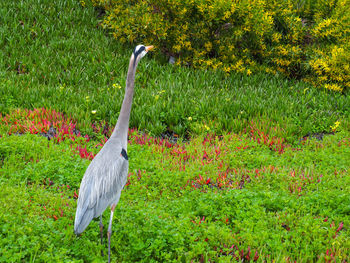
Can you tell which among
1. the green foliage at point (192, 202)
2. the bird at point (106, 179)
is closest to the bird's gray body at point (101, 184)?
the bird at point (106, 179)

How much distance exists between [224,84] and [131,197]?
5.93 m

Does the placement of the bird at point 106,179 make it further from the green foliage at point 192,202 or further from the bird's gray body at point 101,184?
the green foliage at point 192,202

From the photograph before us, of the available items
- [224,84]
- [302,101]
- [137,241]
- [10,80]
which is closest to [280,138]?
[302,101]

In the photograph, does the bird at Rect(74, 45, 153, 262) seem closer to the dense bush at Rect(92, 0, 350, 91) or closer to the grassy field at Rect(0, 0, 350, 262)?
the grassy field at Rect(0, 0, 350, 262)

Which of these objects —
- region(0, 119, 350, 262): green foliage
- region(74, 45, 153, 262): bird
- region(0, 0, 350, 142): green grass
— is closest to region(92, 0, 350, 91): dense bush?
region(0, 0, 350, 142): green grass

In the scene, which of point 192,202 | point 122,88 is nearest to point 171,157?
point 192,202

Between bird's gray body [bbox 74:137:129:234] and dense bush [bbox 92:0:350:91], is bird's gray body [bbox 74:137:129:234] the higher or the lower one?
the lower one

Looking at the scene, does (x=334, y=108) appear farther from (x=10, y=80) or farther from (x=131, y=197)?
(x=10, y=80)

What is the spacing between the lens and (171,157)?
714 cm

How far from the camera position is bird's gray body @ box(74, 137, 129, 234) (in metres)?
4.20

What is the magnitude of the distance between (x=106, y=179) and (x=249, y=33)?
8692 mm

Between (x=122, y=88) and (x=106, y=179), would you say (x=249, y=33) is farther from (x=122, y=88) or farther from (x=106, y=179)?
(x=106, y=179)

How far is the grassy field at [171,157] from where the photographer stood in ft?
15.3

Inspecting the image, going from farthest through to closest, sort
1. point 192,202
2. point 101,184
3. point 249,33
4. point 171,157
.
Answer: point 249,33
point 171,157
point 192,202
point 101,184
